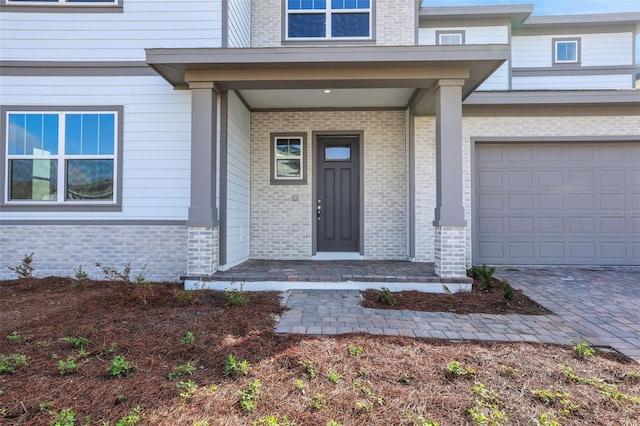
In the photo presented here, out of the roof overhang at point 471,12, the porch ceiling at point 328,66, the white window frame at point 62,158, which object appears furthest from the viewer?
the roof overhang at point 471,12

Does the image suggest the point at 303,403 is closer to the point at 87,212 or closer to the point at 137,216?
the point at 137,216

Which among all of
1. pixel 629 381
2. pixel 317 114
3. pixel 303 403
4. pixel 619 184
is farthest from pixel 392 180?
pixel 303 403

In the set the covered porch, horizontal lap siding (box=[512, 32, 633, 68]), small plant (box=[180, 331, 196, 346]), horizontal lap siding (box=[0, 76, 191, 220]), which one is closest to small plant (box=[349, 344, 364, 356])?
small plant (box=[180, 331, 196, 346])

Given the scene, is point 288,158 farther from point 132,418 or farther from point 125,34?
point 132,418

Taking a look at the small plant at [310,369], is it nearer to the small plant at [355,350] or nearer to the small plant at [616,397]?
A: the small plant at [355,350]

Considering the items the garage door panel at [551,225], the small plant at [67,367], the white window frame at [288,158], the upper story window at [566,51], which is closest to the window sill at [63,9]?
the white window frame at [288,158]

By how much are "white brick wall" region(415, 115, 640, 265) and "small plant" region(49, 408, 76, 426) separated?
584cm

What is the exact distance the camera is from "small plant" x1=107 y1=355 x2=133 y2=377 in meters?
2.60

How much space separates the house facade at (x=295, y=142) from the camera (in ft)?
16.8

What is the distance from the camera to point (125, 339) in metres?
3.26

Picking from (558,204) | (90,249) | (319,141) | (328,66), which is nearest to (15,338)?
(90,249)

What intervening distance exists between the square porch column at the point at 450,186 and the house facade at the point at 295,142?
0.09ft

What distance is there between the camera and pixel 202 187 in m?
5.16

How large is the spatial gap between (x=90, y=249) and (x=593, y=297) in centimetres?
732
